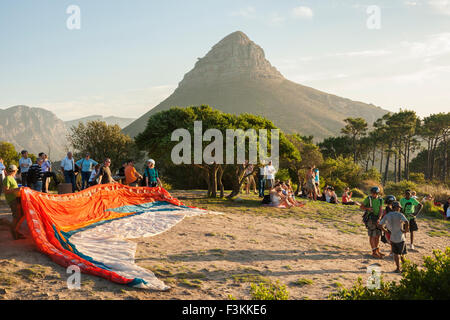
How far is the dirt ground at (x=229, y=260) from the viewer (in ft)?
17.6

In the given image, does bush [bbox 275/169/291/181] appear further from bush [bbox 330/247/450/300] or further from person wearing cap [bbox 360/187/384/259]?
bush [bbox 330/247/450/300]

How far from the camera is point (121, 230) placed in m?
9.05

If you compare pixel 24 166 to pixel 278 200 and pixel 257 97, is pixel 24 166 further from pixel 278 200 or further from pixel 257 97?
pixel 257 97

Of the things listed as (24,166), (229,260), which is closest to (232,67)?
(24,166)

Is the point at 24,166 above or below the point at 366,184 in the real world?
above

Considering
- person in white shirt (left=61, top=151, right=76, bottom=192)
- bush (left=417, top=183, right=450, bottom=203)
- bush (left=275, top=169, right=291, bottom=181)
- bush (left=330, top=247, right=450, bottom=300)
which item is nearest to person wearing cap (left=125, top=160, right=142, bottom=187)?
person in white shirt (left=61, top=151, right=76, bottom=192)

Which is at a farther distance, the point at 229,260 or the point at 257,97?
the point at 257,97

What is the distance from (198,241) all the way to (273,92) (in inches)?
5417

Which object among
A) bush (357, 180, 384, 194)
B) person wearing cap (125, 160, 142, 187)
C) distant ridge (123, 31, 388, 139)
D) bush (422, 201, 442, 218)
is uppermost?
distant ridge (123, 31, 388, 139)

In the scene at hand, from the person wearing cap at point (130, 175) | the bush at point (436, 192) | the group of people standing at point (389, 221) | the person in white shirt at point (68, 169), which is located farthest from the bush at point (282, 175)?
the group of people standing at point (389, 221)

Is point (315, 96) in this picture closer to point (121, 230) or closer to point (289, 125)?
point (289, 125)

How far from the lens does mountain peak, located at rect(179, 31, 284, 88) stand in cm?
17262

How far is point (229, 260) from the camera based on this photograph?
7375 mm

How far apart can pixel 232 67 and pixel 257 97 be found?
169 feet
